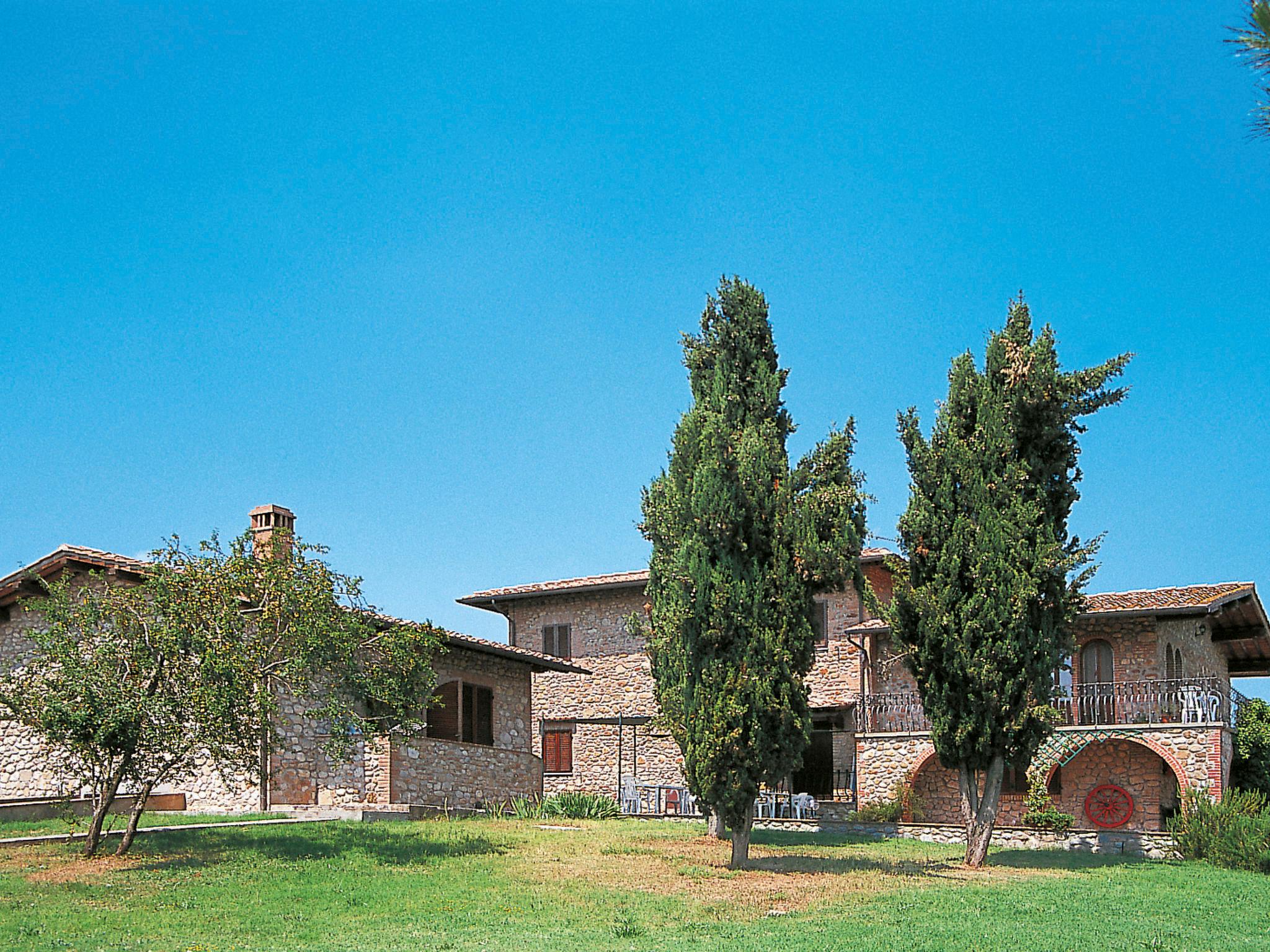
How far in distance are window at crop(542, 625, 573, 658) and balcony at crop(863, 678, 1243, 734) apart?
9.18 meters

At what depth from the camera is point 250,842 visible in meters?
17.1

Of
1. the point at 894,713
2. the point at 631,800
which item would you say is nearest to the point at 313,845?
the point at 631,800

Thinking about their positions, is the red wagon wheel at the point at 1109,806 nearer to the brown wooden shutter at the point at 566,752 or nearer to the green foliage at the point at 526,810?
the green foliage at the point at 526,810

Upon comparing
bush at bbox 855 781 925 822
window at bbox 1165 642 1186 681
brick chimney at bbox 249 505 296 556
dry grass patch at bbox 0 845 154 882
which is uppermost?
brick chimney at bbox 249 505 296 556

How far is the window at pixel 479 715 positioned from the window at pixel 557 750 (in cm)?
745

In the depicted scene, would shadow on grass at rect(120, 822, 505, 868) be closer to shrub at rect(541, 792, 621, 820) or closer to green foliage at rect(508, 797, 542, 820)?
green foliage at rect(508, 797, 542, 820)

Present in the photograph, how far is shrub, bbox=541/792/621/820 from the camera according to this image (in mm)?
24734

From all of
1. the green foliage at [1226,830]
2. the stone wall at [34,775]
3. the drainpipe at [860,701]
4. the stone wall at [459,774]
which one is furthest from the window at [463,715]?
the green foliage at [1226,830]

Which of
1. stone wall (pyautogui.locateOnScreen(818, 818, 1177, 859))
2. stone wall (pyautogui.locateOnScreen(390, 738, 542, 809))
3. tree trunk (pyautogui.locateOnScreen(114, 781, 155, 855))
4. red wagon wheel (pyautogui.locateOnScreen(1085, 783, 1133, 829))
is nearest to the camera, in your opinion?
tree trunk (pyautogui.locateOnScreen(114, 781, 155, 855))

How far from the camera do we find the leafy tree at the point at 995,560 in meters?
18.9

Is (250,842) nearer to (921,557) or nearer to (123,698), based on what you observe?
(123,698)

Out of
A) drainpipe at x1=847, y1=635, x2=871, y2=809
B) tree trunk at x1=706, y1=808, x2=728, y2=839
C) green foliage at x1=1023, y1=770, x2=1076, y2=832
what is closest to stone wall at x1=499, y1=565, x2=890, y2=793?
drainpipe at x1=847, y1=635, x2=871, y2=809

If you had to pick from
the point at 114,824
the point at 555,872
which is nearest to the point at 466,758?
the point at 114,824

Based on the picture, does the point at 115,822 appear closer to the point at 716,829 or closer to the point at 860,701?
the point at 716,829
